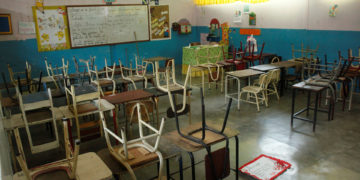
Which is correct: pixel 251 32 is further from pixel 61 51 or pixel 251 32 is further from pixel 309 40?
pixel 61 51

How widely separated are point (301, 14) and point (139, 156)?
6552mm

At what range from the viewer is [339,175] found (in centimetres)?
319

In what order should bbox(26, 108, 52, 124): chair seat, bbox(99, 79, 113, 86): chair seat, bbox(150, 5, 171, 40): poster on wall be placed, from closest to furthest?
1. bbox(26, 108, 52, 124): chair seat
2. bbox(99, 79, 113, 86): chair seat
3. bbox(150, 5, 171, 40): poster on wall

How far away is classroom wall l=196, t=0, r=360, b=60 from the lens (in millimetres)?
6418

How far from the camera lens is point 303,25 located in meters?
7.27

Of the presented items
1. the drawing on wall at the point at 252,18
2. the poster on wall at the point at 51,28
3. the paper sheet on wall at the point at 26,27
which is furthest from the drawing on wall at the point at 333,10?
the paper sheet on wall at the point at 26,27

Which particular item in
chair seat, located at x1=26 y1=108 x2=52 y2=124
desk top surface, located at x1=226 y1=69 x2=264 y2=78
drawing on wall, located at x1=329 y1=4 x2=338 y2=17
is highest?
drawing on wall, located at x1=329 y1=4 x2=338 y2=17

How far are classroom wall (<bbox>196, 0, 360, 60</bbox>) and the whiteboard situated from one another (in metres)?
2.82

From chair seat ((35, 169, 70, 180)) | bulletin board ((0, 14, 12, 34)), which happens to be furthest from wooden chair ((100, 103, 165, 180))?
bulletin board ((0, 14, 12, 34))

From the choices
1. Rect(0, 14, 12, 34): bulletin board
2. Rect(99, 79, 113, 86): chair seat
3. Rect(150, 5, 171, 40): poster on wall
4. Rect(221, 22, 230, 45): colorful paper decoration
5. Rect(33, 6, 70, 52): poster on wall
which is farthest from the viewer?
Rect(150, 5, 171, 40): poster on wall

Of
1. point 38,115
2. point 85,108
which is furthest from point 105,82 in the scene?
point 38,115

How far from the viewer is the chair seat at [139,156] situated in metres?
2.08

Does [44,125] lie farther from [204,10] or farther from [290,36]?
[204,10]

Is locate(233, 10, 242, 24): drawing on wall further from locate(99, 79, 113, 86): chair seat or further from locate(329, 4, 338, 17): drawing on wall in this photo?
locate(99, 79, 113, 86): chair seat
